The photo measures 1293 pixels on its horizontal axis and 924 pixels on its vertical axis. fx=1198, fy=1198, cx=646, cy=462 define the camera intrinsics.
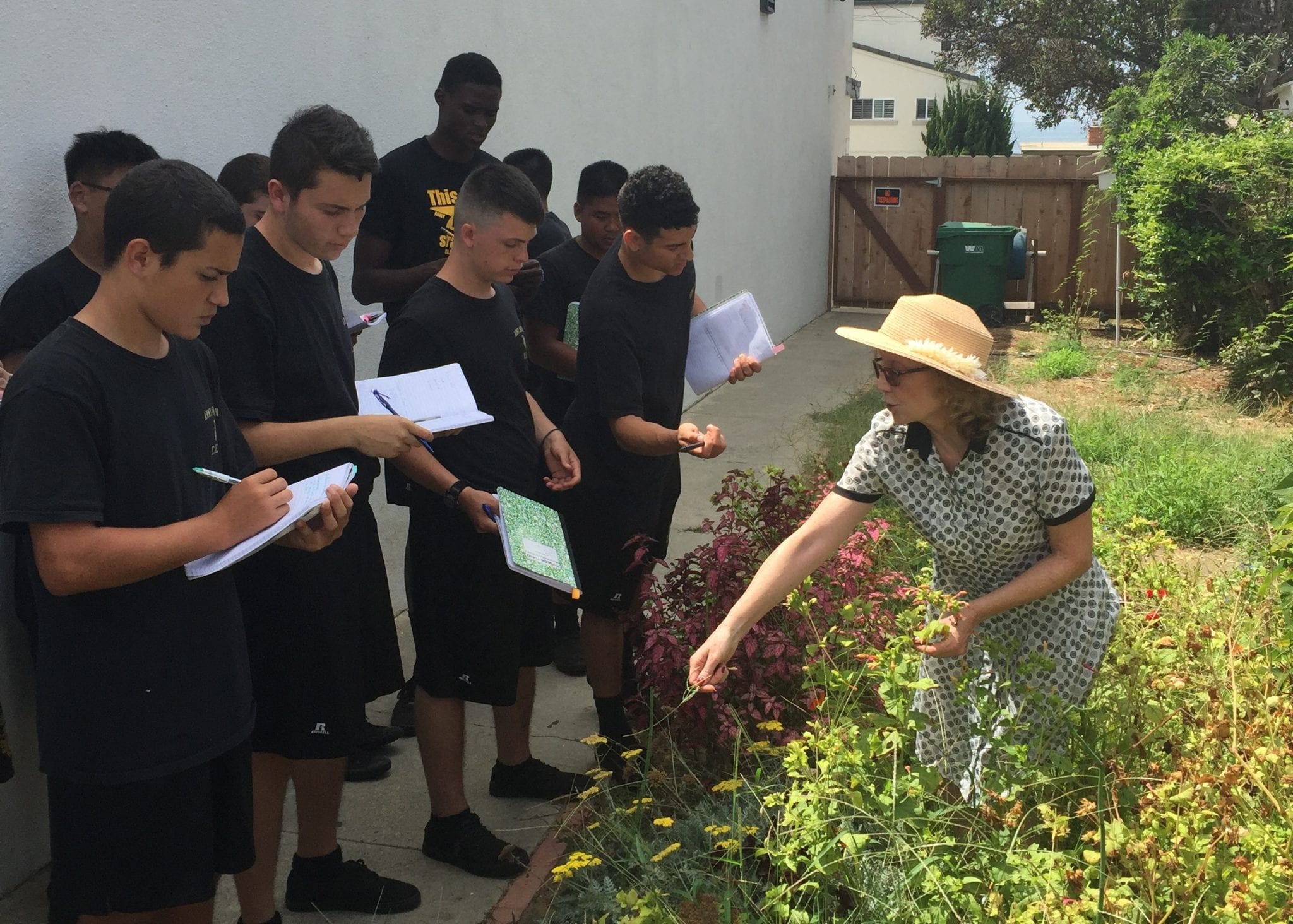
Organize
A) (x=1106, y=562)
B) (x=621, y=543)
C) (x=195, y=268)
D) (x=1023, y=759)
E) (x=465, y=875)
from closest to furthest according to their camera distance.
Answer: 1. (x=195, y=268)
2. (x=1023, y=759)
3. (x=465, y=875)
4. (x=621, y=543)
5. (x=1106, y=562)

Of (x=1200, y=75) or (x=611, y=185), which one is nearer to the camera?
(x=611, y=185)

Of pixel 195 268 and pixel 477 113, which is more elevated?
pixel 477 113

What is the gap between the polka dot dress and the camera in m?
2.81

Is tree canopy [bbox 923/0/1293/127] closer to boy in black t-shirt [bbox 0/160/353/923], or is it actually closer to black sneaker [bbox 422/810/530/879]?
black sneaker [bbox 422/810/530/879]

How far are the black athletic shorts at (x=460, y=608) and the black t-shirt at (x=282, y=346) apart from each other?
46 centimetres

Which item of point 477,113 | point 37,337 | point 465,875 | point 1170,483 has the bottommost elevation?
point 465,875

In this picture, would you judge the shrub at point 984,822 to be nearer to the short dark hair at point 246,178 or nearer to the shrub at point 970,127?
the short dark hair at point 246,178

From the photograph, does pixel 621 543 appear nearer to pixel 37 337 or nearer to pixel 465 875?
pixel 465 875

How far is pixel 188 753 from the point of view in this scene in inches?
93.0

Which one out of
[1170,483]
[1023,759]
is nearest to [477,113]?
[1023,759]

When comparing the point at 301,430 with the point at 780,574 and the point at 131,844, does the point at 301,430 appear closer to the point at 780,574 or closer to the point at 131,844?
the point at 131,844

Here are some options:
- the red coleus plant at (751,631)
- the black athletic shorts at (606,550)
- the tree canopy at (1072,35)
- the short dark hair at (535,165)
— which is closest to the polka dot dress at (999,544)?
the red coleus plant at (751,631)

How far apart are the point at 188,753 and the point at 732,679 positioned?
1674mm

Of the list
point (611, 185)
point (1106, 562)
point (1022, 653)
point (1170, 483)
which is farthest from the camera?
point (1170, 483)
